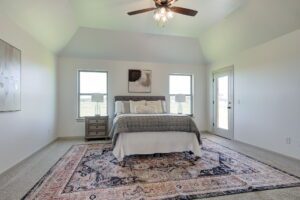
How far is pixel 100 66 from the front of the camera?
580 centimetres

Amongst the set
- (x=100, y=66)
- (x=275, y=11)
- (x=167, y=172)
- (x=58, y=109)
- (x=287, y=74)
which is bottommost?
(x=167, y=172)

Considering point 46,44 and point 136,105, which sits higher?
point 46,44

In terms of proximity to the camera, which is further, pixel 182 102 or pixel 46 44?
pixel 182 102

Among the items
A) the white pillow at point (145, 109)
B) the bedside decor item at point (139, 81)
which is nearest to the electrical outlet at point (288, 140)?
the white pillow at point (145, 109)

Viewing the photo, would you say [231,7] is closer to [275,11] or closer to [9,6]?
[275,11]

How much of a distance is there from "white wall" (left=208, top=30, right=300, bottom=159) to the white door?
0.24 metres

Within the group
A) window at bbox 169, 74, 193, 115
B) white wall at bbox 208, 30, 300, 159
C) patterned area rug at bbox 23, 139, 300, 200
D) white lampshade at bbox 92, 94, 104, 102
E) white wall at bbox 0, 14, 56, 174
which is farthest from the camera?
window at bbox 169, 74, 193, 115

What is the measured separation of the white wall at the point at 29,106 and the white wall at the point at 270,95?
4903 millimetres

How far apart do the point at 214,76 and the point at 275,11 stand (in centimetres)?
289

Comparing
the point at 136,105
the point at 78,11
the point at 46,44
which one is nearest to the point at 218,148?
the point at 136,105

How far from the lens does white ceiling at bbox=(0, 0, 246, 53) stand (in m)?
3.10

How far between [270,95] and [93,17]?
4.26 m

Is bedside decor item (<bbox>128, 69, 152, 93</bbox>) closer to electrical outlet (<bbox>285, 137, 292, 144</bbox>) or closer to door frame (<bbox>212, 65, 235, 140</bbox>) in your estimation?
door frame (<bbox>212, 65, 235, 140</bbox>)

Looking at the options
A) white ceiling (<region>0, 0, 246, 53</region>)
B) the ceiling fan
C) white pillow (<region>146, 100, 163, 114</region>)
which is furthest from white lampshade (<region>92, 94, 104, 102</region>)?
the ceiling fan
